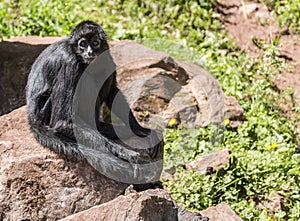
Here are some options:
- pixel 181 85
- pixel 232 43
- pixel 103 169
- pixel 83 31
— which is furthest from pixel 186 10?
pixel 103 169

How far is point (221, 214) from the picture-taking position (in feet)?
20.0

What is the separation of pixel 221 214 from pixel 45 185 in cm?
166

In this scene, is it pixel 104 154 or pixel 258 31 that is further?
pixel 258 31

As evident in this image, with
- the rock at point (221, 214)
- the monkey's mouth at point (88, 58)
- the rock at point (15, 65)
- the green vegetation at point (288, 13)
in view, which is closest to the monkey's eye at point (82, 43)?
the monkey's mouth at point (88, 58)

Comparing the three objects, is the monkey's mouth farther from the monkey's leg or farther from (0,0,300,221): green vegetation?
(0,0,300,221): green vegetation

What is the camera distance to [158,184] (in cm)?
648

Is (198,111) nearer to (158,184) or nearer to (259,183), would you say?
(259,183)

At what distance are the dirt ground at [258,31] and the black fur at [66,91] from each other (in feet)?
10.4

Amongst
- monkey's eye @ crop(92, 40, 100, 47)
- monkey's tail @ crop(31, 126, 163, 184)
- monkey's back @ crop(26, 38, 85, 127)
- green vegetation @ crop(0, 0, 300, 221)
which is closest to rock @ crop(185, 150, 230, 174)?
green vegetation @ crop(0, 0, 300, 221)

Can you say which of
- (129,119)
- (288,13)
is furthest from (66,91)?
(288,13)

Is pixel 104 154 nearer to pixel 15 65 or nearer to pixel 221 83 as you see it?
pixel 15 65

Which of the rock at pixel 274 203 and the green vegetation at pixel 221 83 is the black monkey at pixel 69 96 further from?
the rock at pixel 274 203

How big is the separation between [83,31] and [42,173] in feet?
5.47

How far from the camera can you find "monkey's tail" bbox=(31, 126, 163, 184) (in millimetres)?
5941
